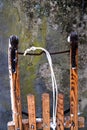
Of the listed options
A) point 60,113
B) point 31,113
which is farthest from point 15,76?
point 60,113

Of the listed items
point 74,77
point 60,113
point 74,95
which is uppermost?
point 74,77

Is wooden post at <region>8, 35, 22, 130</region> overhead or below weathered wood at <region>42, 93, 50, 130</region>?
overhead

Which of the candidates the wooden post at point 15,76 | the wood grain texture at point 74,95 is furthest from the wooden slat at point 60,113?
the wooden post at point 15,76

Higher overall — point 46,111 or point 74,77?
point 74,77

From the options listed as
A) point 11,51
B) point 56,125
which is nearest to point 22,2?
point 11,51

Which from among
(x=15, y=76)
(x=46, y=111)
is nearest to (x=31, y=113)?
(x=46, y=111)

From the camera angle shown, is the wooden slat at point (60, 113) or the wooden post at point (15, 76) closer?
the wooden post at point (15, 76)

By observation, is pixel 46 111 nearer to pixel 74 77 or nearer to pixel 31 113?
pixel 31 113

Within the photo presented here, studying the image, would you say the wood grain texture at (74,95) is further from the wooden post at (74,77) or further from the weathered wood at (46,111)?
the weathered wood at (46,111)

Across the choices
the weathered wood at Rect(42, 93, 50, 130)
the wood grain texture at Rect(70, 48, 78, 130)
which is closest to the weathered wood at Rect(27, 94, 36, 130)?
the weathered wood at Rect(42, 93, 50, 130)

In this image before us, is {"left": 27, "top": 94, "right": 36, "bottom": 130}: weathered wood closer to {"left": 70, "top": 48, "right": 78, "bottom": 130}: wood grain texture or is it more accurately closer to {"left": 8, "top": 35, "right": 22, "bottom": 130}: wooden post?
{"left": 8, "top": 35, "right": 22, "bottom": 130}: wooden post

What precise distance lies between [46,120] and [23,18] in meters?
0.64

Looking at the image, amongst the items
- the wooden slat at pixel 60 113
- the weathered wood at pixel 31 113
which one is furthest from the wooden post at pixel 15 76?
the wooden slat at pixel 60 113

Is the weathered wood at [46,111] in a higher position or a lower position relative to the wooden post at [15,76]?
lower
